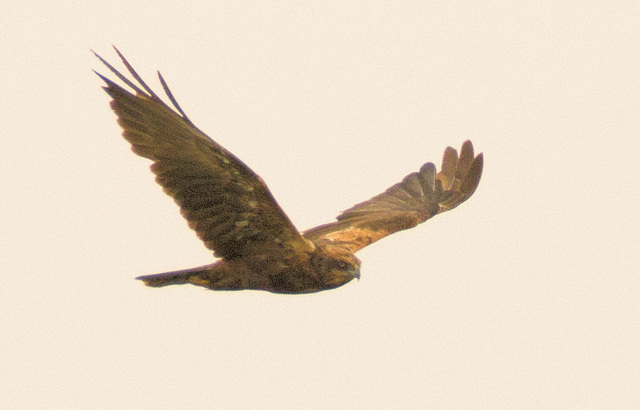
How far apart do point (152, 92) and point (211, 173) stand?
0.80 m

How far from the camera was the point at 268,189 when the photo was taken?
785 cm

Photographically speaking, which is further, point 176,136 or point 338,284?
point 338,284

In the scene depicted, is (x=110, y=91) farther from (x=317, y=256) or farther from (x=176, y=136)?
(x=317, y=256)

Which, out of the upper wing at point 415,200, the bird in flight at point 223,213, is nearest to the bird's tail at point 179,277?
the bird in flight at point 223,213

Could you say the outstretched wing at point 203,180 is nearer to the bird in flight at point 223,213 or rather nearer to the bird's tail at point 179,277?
the bird in flight at point 223,213

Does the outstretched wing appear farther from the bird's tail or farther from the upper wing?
the upper wing

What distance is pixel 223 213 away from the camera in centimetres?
816

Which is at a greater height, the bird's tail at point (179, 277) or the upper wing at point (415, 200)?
the upper wing at point (415, 200)

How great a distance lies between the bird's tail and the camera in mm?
8562

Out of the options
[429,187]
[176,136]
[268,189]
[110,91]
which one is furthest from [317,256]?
[429,187]

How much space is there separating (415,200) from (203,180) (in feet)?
12.1

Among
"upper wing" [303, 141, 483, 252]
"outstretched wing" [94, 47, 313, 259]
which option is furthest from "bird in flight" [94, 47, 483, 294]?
"upper wing" [303, 141, 483, 252]

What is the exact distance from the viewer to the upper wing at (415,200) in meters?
10.2

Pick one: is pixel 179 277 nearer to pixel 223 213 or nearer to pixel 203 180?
pixel 223 213
